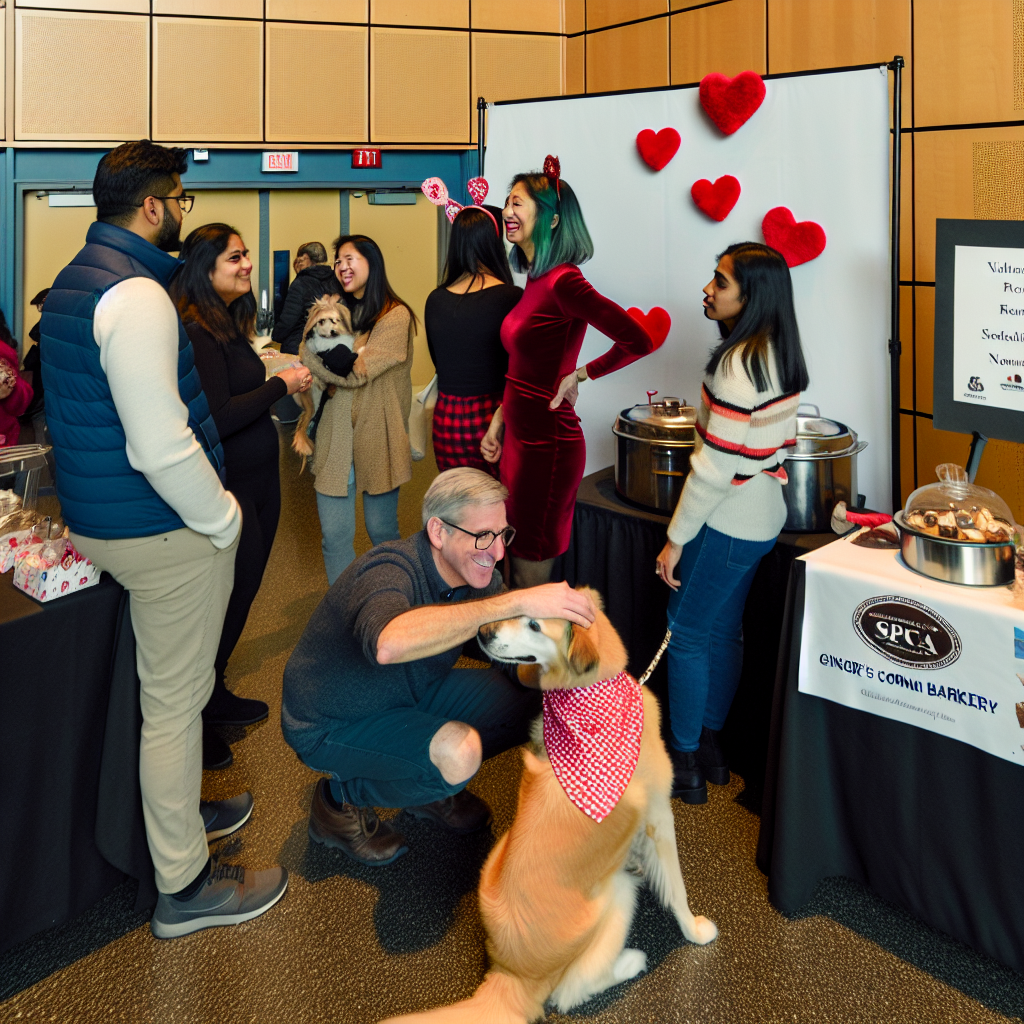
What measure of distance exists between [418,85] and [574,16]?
1214 millimetres

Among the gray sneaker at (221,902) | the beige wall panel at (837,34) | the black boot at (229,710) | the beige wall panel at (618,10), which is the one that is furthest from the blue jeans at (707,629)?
the beige wall panel at (618,10)

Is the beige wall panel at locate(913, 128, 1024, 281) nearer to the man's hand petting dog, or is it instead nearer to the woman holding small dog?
the woman holding small dog

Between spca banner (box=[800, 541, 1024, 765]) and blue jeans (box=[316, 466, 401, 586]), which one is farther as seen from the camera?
blue jeans (box=[316, 466, 401, 586])

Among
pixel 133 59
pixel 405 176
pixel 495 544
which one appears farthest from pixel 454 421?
pixel 133 59

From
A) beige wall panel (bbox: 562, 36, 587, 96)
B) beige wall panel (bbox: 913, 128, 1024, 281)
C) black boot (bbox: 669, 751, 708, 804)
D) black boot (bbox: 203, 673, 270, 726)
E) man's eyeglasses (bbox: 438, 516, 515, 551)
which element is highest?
beige wall panel (bbox: 562, 36, 587, 96)

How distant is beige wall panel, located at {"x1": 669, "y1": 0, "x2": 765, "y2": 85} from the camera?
4.66m

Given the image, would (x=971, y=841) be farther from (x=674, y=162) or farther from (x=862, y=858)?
(x=674, y=162)

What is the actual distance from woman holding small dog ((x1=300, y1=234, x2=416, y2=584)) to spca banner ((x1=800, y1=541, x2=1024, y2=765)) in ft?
5.79

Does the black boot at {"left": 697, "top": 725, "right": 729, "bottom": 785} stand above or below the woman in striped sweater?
below

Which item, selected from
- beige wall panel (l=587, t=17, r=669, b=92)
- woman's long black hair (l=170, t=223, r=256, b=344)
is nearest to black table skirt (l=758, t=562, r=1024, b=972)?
woman's long black hair (l=170, t=223, r=256, b=344)

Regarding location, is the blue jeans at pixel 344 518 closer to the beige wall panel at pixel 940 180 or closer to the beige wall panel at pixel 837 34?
the beige wall panel at pixel 940 180

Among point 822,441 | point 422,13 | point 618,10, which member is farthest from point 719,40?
point 822,441

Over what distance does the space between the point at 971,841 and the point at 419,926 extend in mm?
1149

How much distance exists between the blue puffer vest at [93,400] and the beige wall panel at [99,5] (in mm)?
5254
